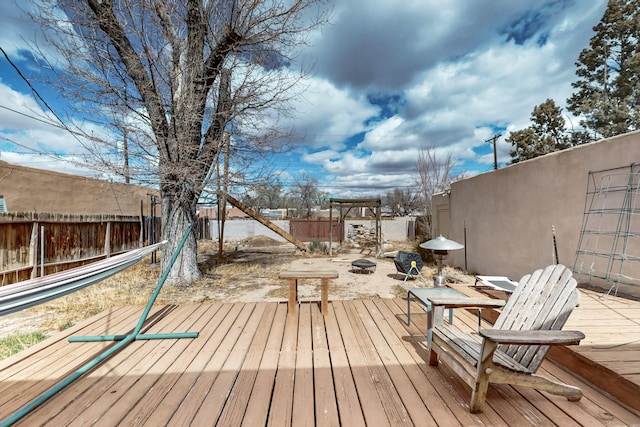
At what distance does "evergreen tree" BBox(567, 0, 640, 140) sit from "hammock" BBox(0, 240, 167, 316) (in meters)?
20.5

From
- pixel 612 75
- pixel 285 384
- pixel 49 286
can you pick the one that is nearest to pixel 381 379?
pixel 285 384

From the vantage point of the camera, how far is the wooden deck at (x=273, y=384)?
1481mm

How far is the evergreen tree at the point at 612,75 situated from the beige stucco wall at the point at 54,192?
21.7 metres

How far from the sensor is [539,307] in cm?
171

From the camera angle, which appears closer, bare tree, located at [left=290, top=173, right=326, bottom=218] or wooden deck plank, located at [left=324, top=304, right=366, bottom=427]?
wooden deck plank, located at [left=324, top=304, right=366, bottom=427]

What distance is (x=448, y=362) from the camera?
167 cm

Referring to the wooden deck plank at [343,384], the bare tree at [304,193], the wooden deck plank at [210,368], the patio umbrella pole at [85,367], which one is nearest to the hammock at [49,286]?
the patio umbrella pole at [85,367]

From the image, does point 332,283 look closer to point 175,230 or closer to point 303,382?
point 175,230

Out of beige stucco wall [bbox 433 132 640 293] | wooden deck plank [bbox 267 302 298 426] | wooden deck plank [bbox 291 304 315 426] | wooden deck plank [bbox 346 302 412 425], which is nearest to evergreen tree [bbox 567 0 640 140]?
beige stucco wall [bbox 433 132 640 293]

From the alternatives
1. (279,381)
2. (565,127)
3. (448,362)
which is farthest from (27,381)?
(565,127)

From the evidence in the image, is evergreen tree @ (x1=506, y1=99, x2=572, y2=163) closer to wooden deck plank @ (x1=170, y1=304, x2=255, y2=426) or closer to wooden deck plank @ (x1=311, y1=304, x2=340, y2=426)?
wooden deck plank @ (x1=311, y1=304, x2=340, y2=426)

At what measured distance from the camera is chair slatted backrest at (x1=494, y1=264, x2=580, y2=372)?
60.3 inches

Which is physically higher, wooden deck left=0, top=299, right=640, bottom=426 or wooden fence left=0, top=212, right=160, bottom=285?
wooden fence left=0, top=212, right=160, bottom=285

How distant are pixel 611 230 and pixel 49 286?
20.7 ft
